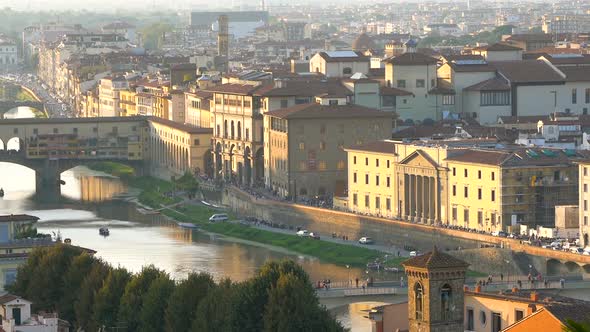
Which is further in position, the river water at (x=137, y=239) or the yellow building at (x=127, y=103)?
the yellow building at (x=127, y=103)

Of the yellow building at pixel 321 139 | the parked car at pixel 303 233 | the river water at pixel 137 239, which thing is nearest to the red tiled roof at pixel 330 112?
the yellow building at pixel 321 139

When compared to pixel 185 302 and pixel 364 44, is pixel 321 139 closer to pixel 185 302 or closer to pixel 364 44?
pixel 185 302

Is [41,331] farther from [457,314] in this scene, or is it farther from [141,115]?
[141,115]

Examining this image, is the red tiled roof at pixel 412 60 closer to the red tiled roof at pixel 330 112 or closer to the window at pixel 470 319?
the red tiled roof at pixel 330 112

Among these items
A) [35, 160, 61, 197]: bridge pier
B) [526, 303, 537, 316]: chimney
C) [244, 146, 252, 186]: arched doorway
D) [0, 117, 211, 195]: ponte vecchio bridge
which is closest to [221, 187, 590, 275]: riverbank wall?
[244, 146, 252, 186]: arched doorway

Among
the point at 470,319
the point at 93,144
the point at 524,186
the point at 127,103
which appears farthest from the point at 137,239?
the point at 127,103
